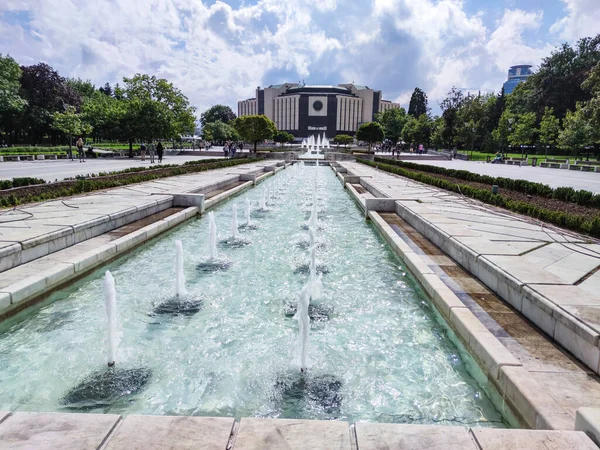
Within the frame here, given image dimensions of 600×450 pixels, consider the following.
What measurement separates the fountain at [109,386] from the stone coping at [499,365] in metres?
2.64

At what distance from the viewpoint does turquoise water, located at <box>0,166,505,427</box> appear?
9.64 feet

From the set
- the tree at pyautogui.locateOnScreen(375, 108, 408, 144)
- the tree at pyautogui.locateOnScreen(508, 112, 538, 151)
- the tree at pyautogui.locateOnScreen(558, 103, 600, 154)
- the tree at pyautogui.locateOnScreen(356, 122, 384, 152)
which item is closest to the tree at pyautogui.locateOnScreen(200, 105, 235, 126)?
the tree at pyautogui.locateOnScreen(375, 108, 408, 144)

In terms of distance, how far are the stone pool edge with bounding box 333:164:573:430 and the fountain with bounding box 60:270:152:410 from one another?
2.64 meters

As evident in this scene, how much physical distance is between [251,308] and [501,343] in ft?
8.34

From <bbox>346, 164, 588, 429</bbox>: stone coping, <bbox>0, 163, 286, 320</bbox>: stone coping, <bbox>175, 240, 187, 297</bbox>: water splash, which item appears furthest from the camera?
<bbox>175, 240, 187, 297</bbox>: water splash

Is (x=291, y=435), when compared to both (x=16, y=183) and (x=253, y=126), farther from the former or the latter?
(x=253, y=126)

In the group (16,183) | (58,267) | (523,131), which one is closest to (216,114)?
(523,131)

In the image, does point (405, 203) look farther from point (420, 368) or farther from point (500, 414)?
point (500, 414)

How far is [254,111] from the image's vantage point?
118 m

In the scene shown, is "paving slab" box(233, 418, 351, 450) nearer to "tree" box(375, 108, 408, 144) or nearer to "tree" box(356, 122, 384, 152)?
"tree" box(356, 122, 384, 152)

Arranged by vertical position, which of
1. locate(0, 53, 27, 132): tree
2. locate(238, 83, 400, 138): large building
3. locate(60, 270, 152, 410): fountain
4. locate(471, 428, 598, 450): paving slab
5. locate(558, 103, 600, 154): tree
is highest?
locate(238, 83, 400, 138): large building

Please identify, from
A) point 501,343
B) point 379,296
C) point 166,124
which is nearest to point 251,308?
point 379,296

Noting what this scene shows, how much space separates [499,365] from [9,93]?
4364 cm

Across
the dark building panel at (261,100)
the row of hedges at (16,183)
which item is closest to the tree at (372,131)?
the row of hedges at (16,183)
